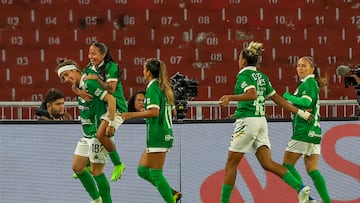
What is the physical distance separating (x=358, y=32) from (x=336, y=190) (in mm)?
5627

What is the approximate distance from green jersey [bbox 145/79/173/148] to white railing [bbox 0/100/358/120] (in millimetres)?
2302

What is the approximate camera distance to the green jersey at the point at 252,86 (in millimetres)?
12305

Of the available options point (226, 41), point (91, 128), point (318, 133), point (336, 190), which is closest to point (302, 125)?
point (318, 133)

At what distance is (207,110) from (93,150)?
310cm

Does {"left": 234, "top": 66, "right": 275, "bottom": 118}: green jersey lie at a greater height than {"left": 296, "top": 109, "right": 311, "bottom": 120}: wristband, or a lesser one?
greater

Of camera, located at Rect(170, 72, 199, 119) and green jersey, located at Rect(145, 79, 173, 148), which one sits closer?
green jersey, located at Rect(145, 79, 173, 148)

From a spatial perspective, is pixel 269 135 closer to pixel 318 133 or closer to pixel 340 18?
pixel 318 133

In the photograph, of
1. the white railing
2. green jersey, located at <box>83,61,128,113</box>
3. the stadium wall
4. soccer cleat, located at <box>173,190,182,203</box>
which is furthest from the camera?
the white railing

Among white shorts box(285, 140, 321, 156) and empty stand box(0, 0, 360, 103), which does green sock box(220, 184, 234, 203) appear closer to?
white shorts box(285, 140, 321, 156)

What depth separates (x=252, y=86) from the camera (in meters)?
12.2

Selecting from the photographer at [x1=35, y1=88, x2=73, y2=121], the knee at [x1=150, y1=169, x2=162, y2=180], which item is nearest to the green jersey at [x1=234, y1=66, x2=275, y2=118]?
the knee at [x1=150, y1=169, x2=162, y2=180]

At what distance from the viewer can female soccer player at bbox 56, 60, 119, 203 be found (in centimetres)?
1216

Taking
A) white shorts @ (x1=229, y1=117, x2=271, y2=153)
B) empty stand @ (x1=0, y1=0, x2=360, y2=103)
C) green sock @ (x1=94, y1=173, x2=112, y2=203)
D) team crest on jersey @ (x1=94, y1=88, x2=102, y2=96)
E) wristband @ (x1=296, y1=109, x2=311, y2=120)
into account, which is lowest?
green sock @ (x1=94, y1=173, x2=112, y2=203)

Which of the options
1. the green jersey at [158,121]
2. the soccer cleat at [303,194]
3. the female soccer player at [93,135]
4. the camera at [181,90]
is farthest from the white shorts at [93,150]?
the soccer cleat at [303,194]
